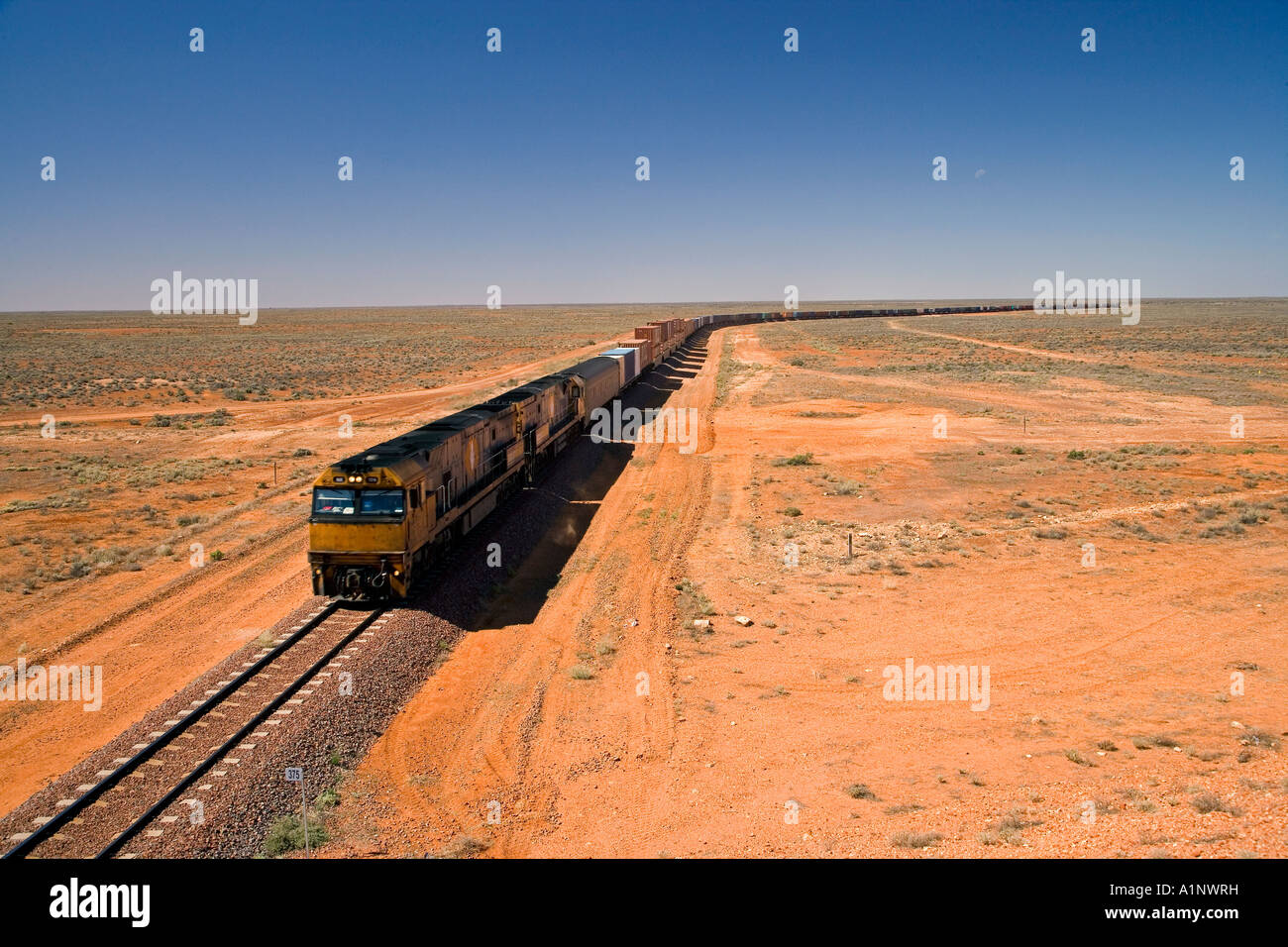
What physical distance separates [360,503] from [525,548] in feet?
23.0

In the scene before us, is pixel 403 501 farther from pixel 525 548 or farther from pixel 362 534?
pixel 525 548

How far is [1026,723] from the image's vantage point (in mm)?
14086

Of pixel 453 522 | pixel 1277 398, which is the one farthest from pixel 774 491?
pixel 1277 398

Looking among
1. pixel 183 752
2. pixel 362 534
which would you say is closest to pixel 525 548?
pixel 362 534

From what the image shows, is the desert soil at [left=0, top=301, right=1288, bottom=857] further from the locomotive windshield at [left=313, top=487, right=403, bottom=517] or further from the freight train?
the locomotive windshield at [left=313, top=487, right=403, bottom=517]

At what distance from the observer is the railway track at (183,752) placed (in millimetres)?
10648

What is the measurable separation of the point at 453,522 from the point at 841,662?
455 inches

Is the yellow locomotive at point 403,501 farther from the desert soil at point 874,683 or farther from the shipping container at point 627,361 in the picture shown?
the shipping container at point 627,361

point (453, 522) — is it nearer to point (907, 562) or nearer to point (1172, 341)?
point (907, 562)

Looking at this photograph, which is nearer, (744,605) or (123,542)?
(744,605)

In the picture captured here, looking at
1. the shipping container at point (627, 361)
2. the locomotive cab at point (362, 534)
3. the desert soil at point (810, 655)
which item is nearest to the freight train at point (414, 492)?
the locomotive cab at point (362, 534)

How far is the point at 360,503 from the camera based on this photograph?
18.5 meters

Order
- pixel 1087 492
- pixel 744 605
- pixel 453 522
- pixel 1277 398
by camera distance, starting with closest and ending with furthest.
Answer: pixel 744 605 → pixel 453 522 → pixel 1087 492 → pixel 1277 398

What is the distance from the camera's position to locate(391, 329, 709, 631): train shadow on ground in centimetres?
1980
